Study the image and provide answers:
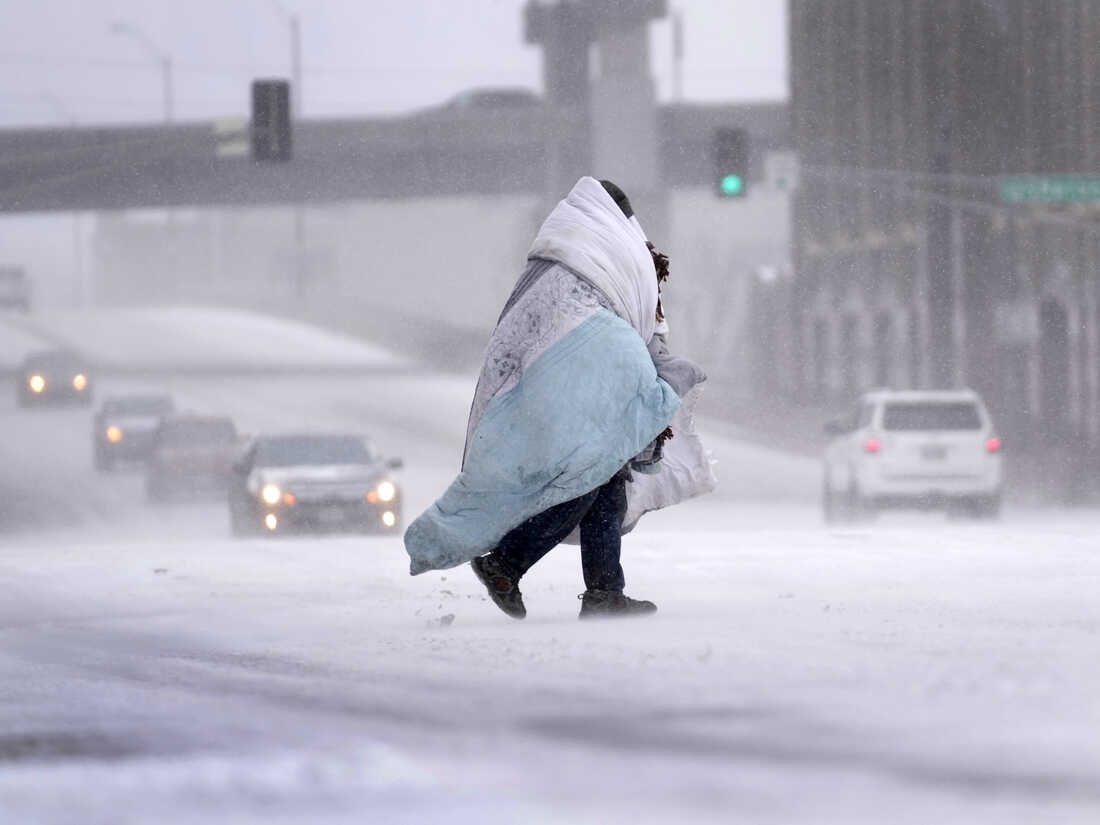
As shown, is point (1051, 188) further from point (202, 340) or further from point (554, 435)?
point (202, 340)

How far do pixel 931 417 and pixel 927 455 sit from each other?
52 cm

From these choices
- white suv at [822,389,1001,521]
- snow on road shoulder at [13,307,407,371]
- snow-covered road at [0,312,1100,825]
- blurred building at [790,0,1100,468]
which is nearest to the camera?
snow-covered road at [0,312,1100,825]

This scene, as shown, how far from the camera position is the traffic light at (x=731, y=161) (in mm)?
34625

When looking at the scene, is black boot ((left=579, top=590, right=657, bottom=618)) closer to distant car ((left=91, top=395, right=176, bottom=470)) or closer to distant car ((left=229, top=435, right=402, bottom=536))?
Result: distant car ((left=229, top=435, right=402, bottom=536))

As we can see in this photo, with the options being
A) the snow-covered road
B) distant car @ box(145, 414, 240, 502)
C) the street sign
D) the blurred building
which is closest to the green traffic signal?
the blurred building

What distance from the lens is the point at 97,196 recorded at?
77.1m

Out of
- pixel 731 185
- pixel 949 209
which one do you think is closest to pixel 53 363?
pixel 949 209

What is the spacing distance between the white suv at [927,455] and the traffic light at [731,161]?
9027 millimetres

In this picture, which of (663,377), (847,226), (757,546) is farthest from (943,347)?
(663,377)

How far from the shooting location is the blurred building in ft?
172

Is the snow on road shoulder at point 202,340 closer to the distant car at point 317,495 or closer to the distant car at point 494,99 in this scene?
the distant car at point 494,99

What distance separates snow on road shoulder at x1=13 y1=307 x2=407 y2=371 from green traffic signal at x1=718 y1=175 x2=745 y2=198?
4656 cm

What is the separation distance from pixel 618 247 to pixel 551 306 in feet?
1.16

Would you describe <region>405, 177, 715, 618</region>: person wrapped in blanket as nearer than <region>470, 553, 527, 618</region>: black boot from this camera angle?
Yes
